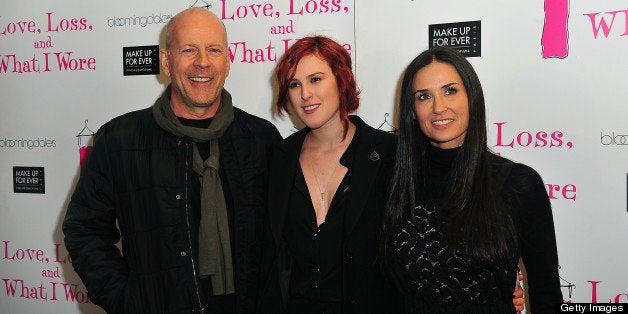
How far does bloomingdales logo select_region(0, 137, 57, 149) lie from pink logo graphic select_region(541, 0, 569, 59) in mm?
2739

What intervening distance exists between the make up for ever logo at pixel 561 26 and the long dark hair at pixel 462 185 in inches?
30.8

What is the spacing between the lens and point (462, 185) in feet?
5.40

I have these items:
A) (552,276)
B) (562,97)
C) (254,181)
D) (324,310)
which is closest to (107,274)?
(254,181)

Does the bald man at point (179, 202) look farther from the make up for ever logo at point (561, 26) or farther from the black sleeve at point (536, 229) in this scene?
the make up for ever logo at point (561, 26)

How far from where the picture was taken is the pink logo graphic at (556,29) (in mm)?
2240

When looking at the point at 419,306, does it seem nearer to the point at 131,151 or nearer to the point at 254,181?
the point at 254,181

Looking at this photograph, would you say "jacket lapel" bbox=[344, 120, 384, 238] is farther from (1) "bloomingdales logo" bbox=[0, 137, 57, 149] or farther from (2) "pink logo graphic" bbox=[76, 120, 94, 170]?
(1) "bloomingdales logo" bbox=[0, 137, 57, 149]

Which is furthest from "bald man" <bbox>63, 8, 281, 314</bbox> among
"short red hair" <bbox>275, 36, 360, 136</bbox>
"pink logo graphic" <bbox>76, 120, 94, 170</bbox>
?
"pink logo graphic" <bbox>76, 120, 94, 170</bbox>

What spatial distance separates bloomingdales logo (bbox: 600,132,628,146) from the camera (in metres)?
2.18

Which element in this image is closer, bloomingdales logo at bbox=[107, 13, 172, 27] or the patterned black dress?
the patterned black dress

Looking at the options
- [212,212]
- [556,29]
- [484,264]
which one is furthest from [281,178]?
[556,29]

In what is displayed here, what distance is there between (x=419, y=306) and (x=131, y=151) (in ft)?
3.92

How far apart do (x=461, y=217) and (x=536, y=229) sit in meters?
0.23

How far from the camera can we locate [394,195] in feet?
5.84
